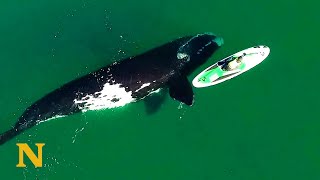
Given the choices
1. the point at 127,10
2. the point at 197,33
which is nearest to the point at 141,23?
the point at 127,10

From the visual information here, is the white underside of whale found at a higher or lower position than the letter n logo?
higher

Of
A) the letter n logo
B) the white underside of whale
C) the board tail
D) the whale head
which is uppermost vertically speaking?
the whale head

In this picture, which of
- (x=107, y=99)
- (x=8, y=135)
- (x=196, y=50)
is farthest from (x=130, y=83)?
(x=8, y=135)

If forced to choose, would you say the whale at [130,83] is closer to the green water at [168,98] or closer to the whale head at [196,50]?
the whale head at [196,50]

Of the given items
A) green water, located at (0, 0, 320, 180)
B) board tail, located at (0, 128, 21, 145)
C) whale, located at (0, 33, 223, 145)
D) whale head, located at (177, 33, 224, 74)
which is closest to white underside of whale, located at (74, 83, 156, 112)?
whale, located at (0, 33, 223, 145)

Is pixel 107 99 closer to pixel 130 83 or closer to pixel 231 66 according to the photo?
pixel 130 83

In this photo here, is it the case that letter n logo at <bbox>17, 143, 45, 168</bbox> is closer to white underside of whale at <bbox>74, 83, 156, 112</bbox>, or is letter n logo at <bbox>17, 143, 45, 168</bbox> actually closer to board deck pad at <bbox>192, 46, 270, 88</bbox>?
white underside of whale at <bbox>74, 83, 156, 112</bbox>
